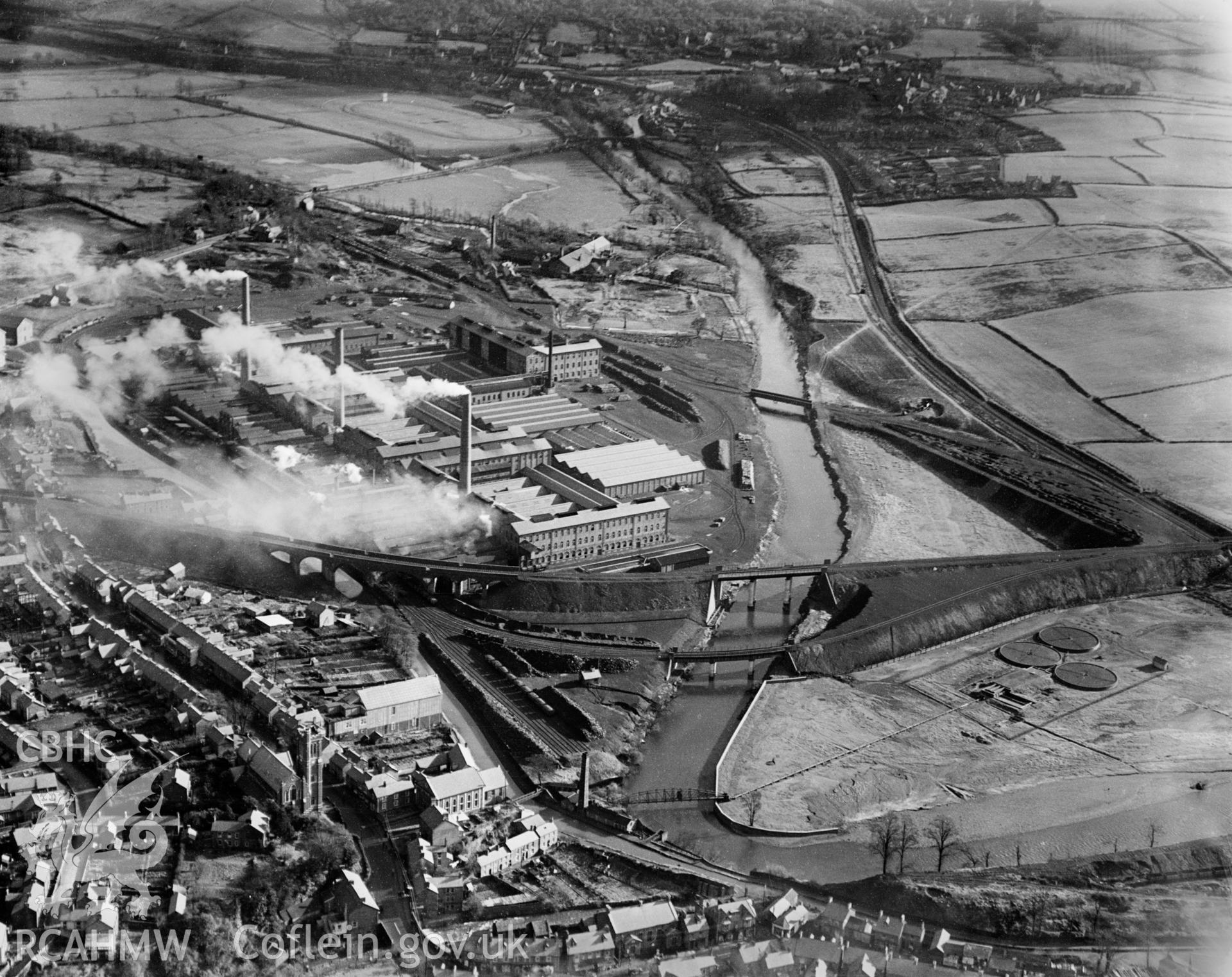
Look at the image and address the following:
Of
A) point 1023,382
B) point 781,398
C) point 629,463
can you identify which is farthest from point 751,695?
point 1023,382

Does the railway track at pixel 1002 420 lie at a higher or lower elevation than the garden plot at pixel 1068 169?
lower

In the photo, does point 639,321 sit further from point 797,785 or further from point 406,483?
point 797,785

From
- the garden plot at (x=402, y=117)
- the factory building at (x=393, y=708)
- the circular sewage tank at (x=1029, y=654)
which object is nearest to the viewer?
the factory building at (x=393, y=708)

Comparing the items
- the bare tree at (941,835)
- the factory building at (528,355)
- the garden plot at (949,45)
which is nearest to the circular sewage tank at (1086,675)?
the bare tree at (941,835)

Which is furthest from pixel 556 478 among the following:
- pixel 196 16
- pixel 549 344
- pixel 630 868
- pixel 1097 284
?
pixel 196 16

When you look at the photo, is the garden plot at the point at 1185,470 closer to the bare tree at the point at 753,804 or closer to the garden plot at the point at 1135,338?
the garden plot at the point at 1135,338

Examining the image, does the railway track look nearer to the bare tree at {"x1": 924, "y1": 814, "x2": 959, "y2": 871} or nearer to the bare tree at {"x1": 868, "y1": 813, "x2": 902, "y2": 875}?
the bare tree at {"x1": 924, "y1": 814, "x2": 959, "y2": 871}

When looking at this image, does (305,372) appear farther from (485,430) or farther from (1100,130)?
(1100,130)

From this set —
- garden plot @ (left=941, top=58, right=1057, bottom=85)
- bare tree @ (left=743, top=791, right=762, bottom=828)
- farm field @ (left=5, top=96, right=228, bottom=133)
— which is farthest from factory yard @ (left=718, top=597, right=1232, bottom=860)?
farm field @ (left=5, top=96, right=228, bottom=133)
